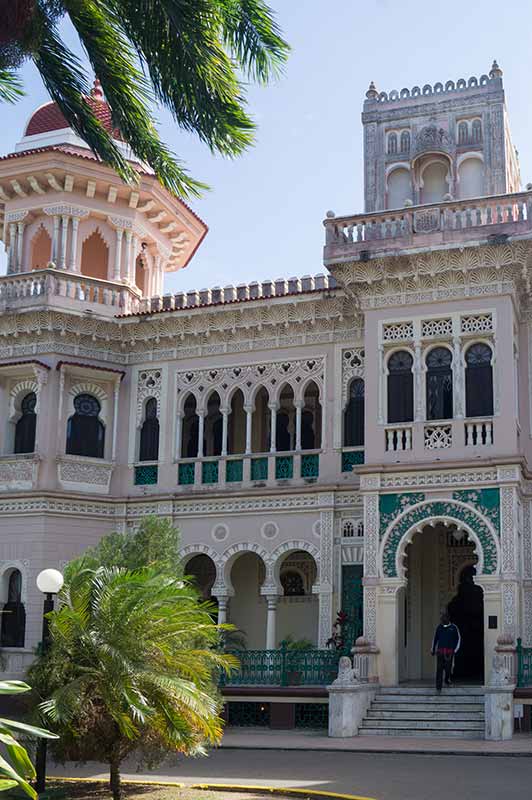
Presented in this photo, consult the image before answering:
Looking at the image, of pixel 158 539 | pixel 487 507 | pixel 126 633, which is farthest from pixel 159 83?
pixel 487 507

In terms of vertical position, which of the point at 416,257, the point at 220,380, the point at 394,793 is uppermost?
the point at 416,257

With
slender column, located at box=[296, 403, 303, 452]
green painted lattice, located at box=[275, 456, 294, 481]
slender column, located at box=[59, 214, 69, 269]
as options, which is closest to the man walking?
green painted lattice, located at box=[275, 456, 294, 481]

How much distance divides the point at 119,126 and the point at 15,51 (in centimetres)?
178

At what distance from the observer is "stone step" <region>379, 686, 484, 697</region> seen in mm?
18891

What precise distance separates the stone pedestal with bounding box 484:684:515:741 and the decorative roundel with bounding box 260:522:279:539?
22.0 ft

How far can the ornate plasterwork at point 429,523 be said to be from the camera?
19672 millimetres

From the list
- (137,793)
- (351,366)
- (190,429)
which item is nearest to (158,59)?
(137,793)

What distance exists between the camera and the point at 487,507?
64.7ft

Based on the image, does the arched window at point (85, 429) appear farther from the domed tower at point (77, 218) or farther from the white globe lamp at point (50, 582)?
the white globe lamp at point (50, 582)

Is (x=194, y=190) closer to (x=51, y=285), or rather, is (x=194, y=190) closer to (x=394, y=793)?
(x=394, y=793)

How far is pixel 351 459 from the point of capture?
74.0 ft

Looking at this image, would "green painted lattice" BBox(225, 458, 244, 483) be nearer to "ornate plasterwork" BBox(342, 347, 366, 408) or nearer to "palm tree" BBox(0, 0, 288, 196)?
"ornate plasterwork" BBox(342, 347, 366, 408)

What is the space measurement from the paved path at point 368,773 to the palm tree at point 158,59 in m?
7.67

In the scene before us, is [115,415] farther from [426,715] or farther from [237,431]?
[426,715]
